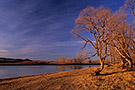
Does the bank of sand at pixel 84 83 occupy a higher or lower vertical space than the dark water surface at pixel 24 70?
higher

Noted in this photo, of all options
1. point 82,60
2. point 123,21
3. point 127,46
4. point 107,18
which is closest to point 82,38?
point 82,60

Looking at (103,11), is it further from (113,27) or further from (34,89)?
(34,89)

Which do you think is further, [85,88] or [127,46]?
[127,46]

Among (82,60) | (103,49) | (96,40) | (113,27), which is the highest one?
(113,27)

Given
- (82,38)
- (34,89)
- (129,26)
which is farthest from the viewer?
(82,38)

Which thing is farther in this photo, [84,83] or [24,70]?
[24,70]

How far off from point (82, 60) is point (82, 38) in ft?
9.30

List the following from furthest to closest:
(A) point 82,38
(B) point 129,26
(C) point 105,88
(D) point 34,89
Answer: (A) point 82,38
(B) point 129,26
(D) point 34,89
(C) point 105,88

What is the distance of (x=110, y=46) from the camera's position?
12680 millimetres

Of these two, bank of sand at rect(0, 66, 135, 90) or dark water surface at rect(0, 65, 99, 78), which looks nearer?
bank of sand at rect(0, 66, 135, 90)

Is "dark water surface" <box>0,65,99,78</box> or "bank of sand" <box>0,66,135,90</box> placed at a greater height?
"bank of sand" <box>0,66,135,90</box>

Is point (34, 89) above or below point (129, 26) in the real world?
below

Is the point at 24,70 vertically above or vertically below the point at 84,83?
Answer: below

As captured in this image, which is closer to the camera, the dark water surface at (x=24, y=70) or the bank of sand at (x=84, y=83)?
the bank of sand at (x=84, y=83)
